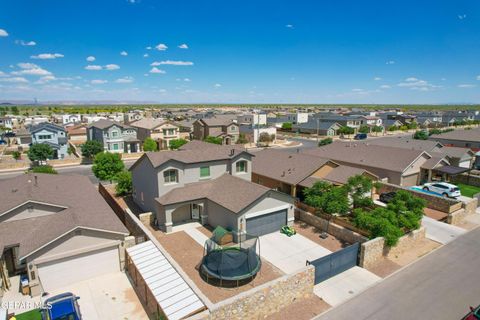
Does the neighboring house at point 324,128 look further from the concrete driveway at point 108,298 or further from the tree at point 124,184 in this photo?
the concrete driveway at point 108,298

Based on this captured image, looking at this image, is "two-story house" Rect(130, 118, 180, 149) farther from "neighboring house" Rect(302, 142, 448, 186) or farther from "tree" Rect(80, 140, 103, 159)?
"neighboring house" Rect(302, 142, 448, 186)

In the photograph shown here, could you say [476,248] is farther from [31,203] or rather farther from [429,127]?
[429,127]

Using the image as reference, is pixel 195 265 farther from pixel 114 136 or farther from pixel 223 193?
pixel 114 136

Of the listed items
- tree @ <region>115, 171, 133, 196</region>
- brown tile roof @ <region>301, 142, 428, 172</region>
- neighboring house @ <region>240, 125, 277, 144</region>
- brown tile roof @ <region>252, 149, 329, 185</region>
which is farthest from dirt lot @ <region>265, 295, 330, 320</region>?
neighboring house @ <region>240, 125, 277, 144</region>

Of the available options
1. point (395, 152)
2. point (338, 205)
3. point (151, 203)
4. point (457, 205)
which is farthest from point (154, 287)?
point (395, 152)

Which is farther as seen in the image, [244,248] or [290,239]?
[290,239]

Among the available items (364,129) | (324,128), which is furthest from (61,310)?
(364,129)

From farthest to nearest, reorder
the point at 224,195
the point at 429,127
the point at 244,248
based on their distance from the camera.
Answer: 1. the point at 429,127
2. the point at 224,195
3. the point at 244,248
